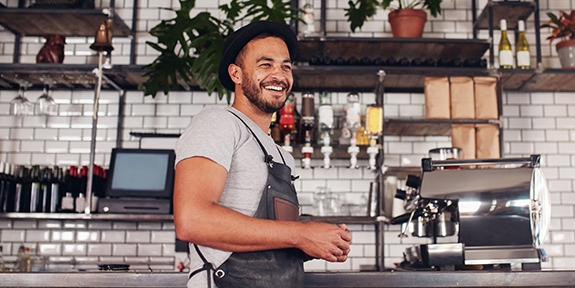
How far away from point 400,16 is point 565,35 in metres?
1.29

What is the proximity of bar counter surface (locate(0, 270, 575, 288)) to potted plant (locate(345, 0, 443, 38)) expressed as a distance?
2.53 meters

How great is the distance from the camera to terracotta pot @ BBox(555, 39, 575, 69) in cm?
467

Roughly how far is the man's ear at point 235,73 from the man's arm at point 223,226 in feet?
1.42

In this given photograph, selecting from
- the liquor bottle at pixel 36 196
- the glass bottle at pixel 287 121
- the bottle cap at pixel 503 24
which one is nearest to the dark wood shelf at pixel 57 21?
the liquor bottle at pixel 36 196

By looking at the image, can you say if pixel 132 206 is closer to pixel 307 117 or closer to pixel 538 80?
pixel 307 117

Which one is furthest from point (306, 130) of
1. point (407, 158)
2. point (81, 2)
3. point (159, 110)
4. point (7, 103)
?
point (7, 103)

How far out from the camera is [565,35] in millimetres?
4805

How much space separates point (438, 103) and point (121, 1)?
2.70 metres

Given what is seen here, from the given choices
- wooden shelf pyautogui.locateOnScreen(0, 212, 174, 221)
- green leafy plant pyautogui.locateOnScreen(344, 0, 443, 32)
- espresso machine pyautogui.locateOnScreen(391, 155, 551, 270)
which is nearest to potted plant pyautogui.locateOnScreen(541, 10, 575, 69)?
green leafy plant pyautogui.locateOnScreen(344, 0, 443, 32)

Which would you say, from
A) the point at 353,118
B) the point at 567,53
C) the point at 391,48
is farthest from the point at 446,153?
the point at 567,53

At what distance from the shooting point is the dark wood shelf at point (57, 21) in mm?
4656

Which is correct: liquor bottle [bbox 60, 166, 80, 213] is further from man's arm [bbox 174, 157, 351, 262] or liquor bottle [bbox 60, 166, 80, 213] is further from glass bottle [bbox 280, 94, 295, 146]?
man's arm [bbox 174, 157, 351, 262]

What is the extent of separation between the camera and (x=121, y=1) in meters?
5.23

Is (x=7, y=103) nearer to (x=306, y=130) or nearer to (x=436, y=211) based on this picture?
(x=306, y=130)
